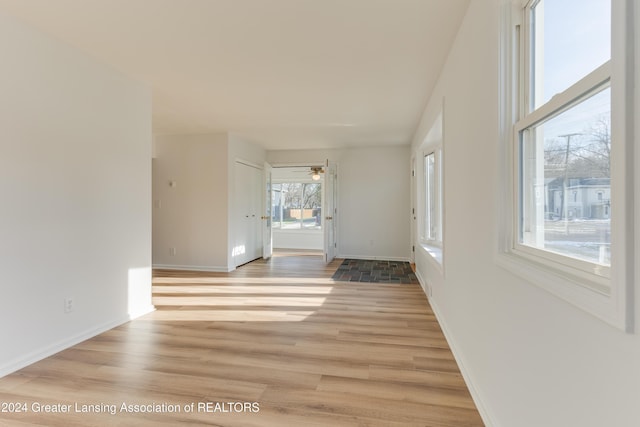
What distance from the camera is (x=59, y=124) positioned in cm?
269

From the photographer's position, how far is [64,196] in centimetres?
273

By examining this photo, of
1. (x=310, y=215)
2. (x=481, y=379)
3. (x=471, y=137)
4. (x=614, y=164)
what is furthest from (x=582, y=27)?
(x=310, y=215)

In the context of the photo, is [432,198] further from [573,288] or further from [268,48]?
[573,288]

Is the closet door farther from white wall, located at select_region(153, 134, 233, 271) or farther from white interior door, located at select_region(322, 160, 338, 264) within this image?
white interior door, located at select_region(322, 160, 338, 264)

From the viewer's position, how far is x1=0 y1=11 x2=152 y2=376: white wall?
92.9 inches

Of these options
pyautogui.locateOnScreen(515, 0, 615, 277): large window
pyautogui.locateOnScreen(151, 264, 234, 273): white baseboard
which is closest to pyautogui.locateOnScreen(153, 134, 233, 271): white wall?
pyautogui.locateOnScreen(151, 264, 234, 273): white baseboard

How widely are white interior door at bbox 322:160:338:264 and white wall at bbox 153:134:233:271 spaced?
76.3 inches

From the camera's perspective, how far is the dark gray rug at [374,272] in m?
5.33

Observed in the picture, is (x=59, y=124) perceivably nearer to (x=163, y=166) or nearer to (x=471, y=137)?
(x=471, y=137)

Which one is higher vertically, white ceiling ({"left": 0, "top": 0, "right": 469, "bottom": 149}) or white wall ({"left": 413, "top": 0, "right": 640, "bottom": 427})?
white ceiling ({"left": 0, "top": 0, "right": 469, "bottom": 149})

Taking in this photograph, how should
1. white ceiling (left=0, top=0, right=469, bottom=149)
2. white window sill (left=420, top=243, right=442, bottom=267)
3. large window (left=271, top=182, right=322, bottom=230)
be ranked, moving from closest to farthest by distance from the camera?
white ceiling (left=0, top=0, right=469, bottom=149) < white window sill (left=420, top=243, right=442, bottom=267) < large window (left=271, top=182, right=322, bottom=230)

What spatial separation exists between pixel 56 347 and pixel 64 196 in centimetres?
120

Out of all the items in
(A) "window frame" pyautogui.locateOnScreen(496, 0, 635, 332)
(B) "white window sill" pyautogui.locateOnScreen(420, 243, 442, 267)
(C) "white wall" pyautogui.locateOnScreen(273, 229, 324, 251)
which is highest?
(A) "window frame" pyautogui.locateOnScreen(496, 0, 635, 332)

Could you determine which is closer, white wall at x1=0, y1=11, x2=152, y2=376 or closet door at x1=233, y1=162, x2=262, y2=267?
white wall at x1=0, y1=11, x2=152, y2=376
